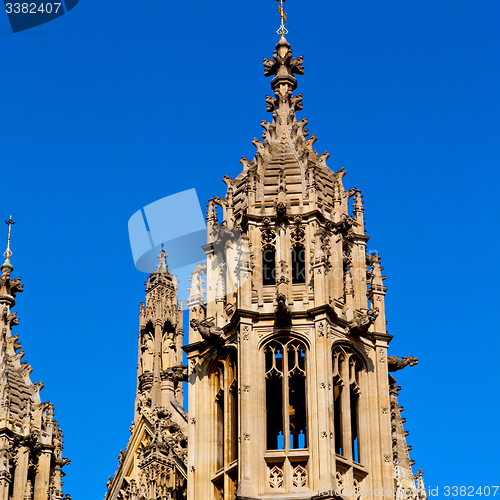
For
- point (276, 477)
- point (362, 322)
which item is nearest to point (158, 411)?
point (362, 322)

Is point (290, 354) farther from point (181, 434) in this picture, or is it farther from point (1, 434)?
point (1, 434)

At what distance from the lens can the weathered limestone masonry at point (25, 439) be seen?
5709 cm

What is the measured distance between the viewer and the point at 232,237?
166 ft

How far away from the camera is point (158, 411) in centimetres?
5378

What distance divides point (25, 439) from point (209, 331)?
11.7 metres

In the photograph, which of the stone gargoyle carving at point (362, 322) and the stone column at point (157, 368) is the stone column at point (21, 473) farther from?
the stone gargoyle carving at point (362, 322)

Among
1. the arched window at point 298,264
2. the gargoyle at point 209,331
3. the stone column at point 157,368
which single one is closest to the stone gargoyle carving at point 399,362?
the arched window at point 298,264

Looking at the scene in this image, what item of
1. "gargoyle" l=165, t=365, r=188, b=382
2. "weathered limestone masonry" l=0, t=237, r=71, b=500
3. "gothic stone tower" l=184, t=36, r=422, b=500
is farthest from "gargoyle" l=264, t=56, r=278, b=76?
"weathered limestone masonry" l=0, t=237, r=71, b=500

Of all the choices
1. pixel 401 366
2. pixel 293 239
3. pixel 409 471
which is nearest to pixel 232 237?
pixel 293 239

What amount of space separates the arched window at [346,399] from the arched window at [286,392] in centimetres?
87

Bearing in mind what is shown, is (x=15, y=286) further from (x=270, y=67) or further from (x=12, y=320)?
(x=270, y=67)

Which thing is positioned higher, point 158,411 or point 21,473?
point 158,411

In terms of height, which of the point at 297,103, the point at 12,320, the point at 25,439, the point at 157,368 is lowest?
the point at 25,439

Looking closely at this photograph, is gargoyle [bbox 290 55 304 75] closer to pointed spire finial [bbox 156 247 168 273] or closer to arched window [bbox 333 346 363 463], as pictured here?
pointed spire finial [bbox 156 247 168 273]
